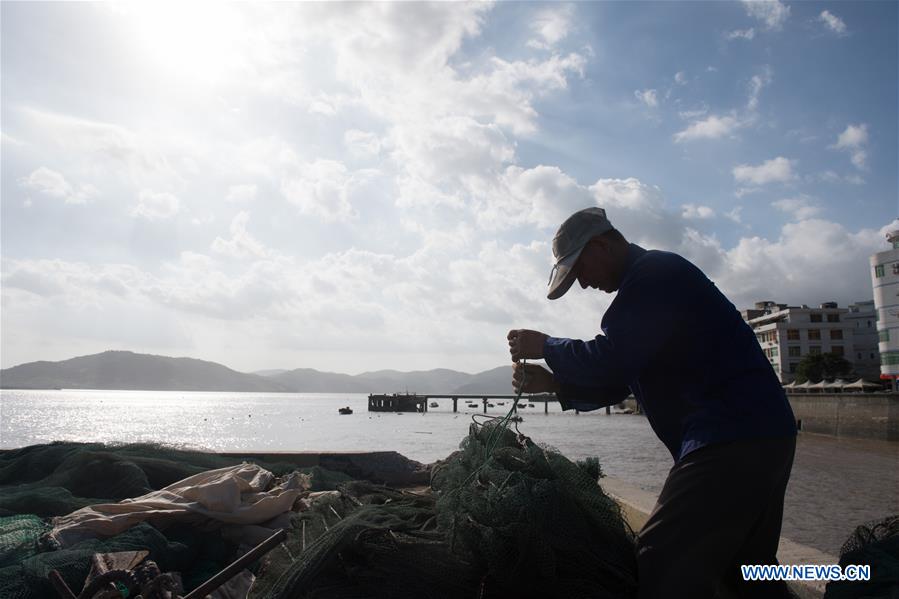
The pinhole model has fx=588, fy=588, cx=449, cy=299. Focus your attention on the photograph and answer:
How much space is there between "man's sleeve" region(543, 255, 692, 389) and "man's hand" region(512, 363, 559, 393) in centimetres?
23

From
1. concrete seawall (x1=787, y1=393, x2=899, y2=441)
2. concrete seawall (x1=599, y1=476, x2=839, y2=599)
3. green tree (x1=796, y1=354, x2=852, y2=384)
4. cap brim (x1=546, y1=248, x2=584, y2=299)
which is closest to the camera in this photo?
cap brim (x1=546, y1=248, x2=584, y2=299)

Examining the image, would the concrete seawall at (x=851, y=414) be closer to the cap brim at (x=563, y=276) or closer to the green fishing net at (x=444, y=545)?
the green fishing net at (x=444, y=545)

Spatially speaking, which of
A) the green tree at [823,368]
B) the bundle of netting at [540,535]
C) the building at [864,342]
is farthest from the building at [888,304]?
the bundle of netting at [540,535]

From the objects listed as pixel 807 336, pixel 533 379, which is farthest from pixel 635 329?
pixel 807 336

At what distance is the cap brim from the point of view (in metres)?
2.24

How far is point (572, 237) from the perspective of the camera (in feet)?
7.48

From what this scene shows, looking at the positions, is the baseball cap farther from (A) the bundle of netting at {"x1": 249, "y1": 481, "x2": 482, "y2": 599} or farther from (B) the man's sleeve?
(A) the bundle of netting at {"x1": 249, "y1": 481, "x2": 482, "y2": 599}

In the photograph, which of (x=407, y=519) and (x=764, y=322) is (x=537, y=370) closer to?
(x=407, y=519)

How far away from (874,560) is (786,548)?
1697mm

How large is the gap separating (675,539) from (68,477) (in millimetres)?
5638

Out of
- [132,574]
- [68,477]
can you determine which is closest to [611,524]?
[132,574]

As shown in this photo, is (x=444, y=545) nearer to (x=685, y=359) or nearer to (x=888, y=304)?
(x=685, y=359)

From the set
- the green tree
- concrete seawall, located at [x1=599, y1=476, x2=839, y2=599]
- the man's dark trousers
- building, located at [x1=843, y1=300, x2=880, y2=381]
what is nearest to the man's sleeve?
the man's dark trousers

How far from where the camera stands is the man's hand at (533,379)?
2385 mm
